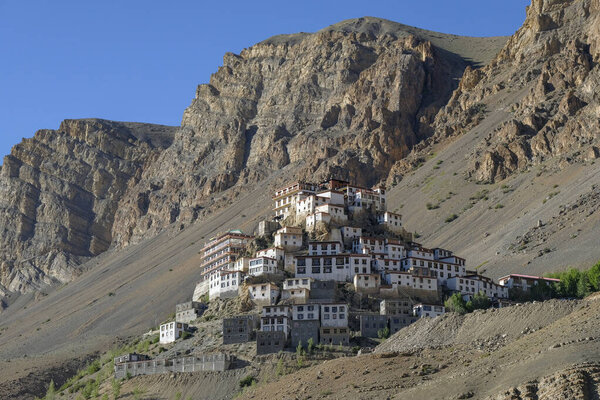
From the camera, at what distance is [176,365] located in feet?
323

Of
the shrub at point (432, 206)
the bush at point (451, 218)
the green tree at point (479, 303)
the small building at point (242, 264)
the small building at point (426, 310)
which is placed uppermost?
the shrub at point (432, 206)

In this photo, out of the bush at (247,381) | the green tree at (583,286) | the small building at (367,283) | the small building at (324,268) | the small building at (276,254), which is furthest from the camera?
the small building at (276,254)

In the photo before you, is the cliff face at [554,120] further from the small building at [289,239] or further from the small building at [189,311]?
the small building at [189,311]

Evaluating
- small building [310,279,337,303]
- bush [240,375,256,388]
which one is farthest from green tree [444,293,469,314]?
bush [240,375,256,388]

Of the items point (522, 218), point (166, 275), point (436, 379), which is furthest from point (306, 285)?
point (166, 275)

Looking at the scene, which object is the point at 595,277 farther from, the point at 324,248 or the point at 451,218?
the point at 451,218

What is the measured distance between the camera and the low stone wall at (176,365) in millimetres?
95562

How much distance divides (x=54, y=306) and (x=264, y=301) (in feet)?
290

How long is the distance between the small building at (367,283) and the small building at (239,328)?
1095 centimetres

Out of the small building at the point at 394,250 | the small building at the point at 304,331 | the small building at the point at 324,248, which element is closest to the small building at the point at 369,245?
the small building at the point at 394,250

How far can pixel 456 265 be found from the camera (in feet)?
371

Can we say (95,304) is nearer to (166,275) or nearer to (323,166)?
(166,275)

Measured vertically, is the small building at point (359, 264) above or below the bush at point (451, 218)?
below

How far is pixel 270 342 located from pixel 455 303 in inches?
723
